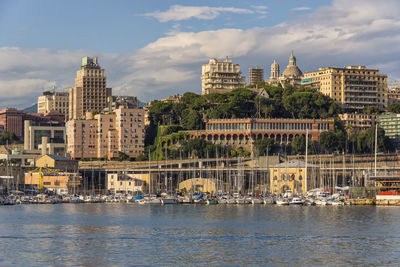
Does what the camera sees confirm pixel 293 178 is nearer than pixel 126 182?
Yes

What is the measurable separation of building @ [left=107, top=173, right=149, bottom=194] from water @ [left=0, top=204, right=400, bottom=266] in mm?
45571

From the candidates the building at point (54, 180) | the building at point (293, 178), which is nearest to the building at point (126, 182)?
the building at point (54, 180)

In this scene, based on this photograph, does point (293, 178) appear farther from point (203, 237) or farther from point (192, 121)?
point (203, 237)

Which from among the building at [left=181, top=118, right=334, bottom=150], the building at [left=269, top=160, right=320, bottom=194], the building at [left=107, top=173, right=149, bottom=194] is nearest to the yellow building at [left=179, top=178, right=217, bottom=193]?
the building at [left=269, top=160, right=320, bottom=194]

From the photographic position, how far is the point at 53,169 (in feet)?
552

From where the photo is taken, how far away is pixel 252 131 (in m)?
185

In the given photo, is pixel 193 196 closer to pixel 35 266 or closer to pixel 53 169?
pixel 53 169

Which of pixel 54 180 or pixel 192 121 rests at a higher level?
pixel 192 121

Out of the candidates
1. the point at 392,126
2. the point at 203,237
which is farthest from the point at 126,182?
the point at 203,237

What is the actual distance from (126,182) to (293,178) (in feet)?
124

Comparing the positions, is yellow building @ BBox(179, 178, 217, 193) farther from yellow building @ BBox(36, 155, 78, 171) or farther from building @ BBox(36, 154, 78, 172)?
yellow building @ BBox(36, 155, 78, 171)

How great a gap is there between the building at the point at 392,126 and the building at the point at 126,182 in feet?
212

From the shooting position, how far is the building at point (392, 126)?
637 ft

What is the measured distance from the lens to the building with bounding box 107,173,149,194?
541 feet
